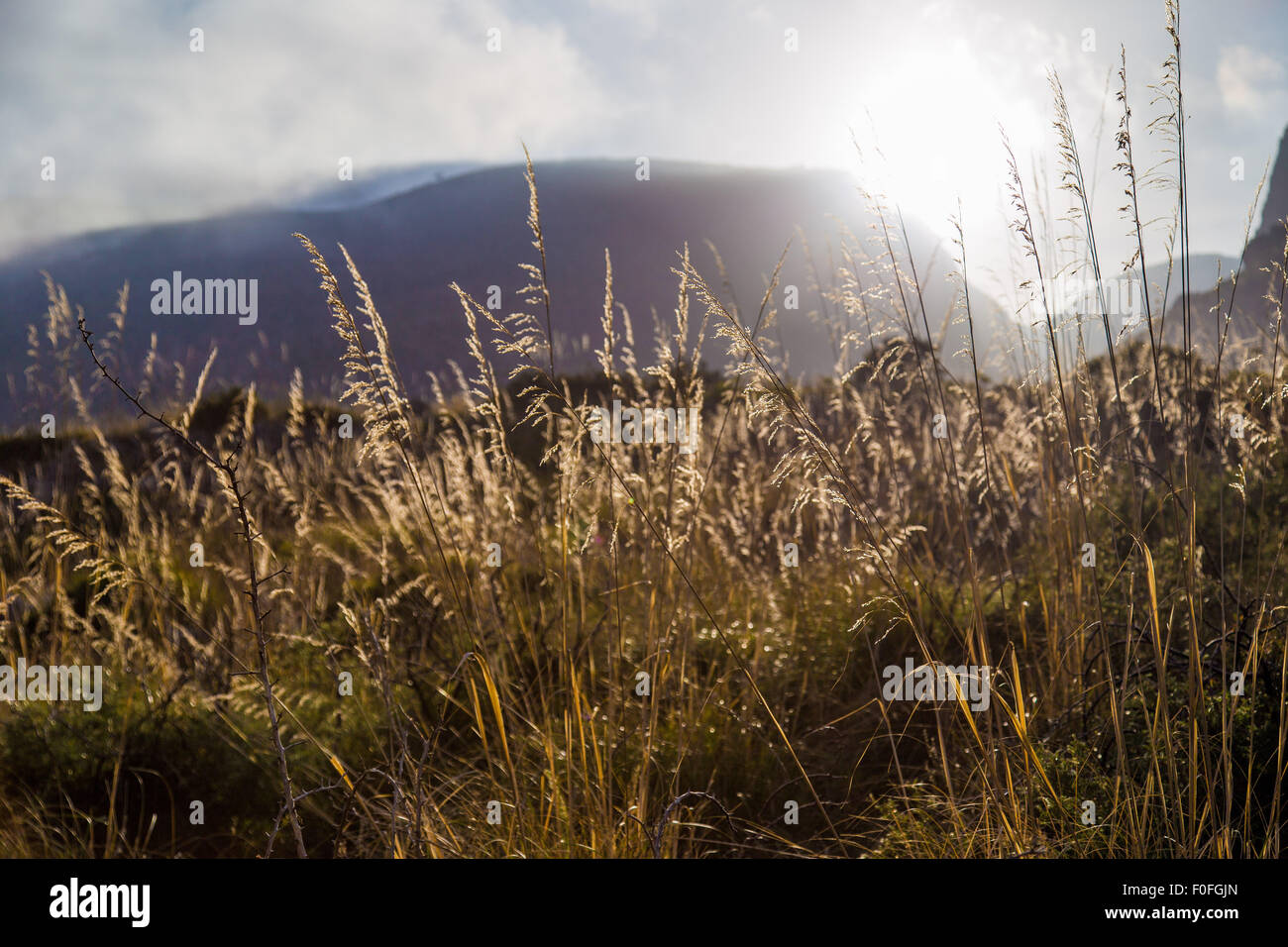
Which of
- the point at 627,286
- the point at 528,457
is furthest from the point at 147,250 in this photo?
the point at 528,457

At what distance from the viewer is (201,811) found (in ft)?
8.04

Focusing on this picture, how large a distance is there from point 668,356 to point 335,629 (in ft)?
8.79
